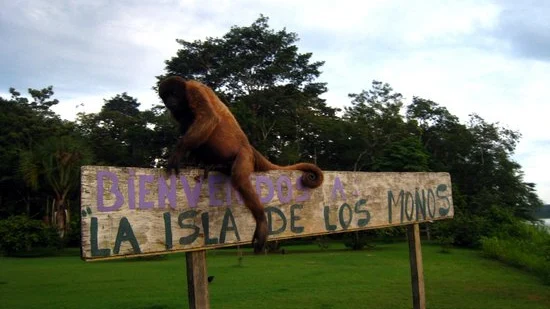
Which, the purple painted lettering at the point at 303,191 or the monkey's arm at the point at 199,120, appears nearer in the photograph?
the monkey's arm at the point at 199,120

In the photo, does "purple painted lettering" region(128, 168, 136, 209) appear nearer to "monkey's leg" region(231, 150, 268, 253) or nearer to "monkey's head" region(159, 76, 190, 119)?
"monkey's leg" region(231, 150, 268, 253)

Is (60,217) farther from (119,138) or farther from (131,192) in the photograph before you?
(131,192)

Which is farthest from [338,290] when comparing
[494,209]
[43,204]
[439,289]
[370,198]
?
[43,204]

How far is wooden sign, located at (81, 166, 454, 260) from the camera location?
2.31 meters

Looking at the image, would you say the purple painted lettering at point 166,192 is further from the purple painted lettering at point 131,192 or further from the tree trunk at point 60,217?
the tree trunk at point 60,217

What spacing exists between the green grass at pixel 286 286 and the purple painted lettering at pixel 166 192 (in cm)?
575

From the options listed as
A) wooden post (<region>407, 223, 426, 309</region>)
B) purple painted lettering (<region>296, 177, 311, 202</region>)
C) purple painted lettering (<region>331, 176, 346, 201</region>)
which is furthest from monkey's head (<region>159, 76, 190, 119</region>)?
wooden post (<region>407, 223, 426, 309</region>)

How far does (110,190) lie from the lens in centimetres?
235

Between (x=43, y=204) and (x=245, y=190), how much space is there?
29667 mm

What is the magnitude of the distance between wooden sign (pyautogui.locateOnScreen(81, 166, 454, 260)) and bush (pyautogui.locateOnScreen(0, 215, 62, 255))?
19.8m

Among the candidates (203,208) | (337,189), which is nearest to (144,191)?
(203,208)

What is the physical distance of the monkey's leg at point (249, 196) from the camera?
9.20 ft

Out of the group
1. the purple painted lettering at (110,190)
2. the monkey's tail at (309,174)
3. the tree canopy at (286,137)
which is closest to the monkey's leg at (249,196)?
the monkey's tail at (309,174)

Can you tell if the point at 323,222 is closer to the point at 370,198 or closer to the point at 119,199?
the point at 370,198
